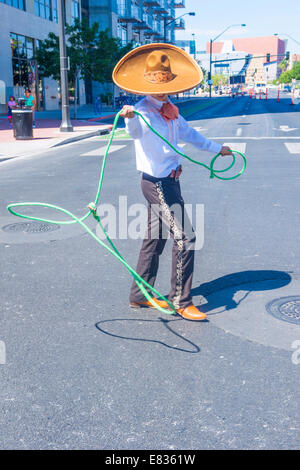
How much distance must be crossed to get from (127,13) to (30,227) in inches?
2349

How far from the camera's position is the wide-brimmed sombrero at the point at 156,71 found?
3844 mm

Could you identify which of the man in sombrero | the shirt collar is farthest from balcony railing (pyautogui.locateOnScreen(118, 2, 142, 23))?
the shirt collar

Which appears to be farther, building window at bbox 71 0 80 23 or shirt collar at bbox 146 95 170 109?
building window at bbox 71 0 80 23

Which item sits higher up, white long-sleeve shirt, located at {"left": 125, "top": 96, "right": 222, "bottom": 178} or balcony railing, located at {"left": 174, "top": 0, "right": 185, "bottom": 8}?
balcony railing, located at {"left": 174, "top": 0, "right": 185, "bottom": 8}

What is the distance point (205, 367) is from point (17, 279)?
2441mm

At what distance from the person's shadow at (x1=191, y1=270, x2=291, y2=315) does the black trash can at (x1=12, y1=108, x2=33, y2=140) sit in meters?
15.5

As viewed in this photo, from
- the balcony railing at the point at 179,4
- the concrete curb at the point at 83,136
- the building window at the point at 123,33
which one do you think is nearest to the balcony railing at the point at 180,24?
the balcony railing at the point at 179,4

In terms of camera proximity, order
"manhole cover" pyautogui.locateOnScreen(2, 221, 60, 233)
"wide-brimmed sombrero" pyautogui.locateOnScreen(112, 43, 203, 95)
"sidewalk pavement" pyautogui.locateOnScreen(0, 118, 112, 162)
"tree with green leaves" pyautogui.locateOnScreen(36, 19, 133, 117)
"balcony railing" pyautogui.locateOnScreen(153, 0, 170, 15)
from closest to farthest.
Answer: "wide-brimmed sombrero" pyautogui.locateOnScreen(112, 43, 203, 95) < "manhole cover" pyautogui.locateOnScreen(2, 221, 60, 233) < "sidewalk pavement" pyautogui.locateOnScreen(0, 118, 112, 162) < "tree with green leaves" pyautogui.locateOnScreen(36, 19, 133, 117) < "balcony railing" pyautogui.locateOnScreen(153, 0, 170, 15)

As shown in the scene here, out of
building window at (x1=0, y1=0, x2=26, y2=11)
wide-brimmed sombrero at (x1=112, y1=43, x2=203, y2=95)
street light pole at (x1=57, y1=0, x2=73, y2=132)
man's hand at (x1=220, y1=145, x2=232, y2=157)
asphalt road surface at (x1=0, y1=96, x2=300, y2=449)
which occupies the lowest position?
asphalt road surface at (x1=0, y1=96, x2=300, y2=449)

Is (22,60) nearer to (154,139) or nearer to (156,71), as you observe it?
(156,71)

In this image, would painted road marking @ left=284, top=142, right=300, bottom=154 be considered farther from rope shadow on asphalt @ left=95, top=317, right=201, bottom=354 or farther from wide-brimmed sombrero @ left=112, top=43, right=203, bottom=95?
rope shadow on asphalt @ left=95, top=317, right=201, bottom=354

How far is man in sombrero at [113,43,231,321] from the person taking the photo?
152 inches

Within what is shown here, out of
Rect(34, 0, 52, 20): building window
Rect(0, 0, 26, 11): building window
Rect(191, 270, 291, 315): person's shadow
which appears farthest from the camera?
Rect(34, 0, 52, 20): building window
